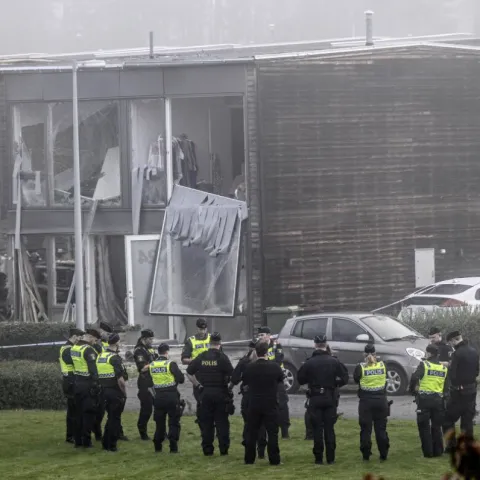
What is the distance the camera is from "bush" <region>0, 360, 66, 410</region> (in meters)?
19.1

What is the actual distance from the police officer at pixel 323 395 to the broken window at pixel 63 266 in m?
20.5

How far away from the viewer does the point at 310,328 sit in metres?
21.0

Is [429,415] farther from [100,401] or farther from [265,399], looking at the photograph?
[100,401]

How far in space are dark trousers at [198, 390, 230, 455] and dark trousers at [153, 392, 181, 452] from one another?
0.34m

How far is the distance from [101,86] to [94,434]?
17400 millimetres

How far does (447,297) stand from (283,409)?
11.6 meters

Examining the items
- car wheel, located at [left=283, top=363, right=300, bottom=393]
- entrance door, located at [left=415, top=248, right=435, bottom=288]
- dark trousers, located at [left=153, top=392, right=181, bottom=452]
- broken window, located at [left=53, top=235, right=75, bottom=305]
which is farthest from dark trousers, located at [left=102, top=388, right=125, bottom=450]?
broken window, located at [left=53, top=235, right=75, bottom=305]

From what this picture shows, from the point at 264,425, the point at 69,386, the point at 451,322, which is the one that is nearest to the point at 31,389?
the point at 69,386

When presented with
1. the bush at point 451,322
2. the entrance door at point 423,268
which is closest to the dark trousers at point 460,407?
the bush at point 451,322

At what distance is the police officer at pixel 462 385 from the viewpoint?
13.9m

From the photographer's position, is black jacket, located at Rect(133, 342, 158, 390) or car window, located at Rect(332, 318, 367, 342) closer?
black jacket, located at Rect(133, 342, 158, 390)

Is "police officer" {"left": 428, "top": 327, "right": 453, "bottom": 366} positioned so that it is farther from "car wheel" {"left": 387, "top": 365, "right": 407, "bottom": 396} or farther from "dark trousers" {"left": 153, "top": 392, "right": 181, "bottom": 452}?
"dark trousers" {"left": 153, "top": 392, "right": 181, "bottom": 452}

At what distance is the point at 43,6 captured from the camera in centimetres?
9138

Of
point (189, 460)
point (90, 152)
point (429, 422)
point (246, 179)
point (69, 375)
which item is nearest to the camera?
point (429, 422)
